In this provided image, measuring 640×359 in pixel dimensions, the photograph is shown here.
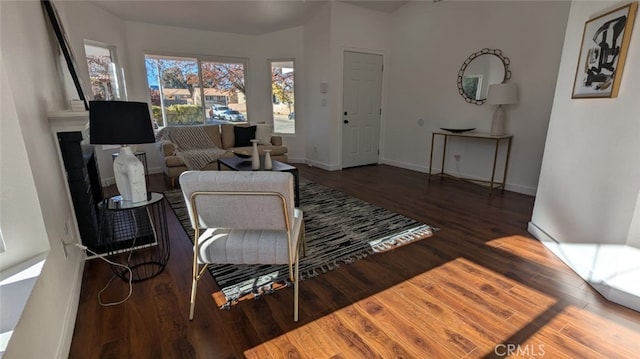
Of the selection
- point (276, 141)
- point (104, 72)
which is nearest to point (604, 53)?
point (276, 141)

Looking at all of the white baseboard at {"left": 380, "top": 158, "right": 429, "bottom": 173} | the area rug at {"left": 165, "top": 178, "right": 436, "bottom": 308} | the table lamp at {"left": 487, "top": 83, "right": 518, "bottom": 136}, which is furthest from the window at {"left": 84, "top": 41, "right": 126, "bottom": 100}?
the table lamp at {"left": 487, "top": 83, "right": 518, "bottom": 136}

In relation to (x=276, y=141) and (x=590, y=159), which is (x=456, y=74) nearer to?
(x=590, y=159)

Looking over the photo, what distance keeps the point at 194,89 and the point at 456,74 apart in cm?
466

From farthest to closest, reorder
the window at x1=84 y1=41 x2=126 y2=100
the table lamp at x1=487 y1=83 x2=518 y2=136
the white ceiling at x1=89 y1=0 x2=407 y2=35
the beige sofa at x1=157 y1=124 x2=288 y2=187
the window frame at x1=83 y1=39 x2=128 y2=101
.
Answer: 1. the beige sofa at x1=157 y1=124 x2=288 y2=187
2. the window frame at x1=83 y1=39 x2=128 y2=101
3. the window at x1=84 y1=41 x2=126 y2=100
4. the white ceiling at x1=89 y1=0 x2=407 y2=35
5. the table lamp at x1=487 y1=83 x2=518 y2=136

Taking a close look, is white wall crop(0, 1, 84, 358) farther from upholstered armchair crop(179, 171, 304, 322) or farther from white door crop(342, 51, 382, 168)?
white door crop(342, 51, 382, 168)

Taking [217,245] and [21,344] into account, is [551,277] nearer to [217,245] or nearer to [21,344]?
[217,245]

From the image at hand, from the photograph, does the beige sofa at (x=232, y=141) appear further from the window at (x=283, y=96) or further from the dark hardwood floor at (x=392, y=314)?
the dark hardwood floor at (x=392, y=314)

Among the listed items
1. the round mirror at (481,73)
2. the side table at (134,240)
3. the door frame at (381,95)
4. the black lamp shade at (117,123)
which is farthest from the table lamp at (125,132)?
the round mirror at (481,73)

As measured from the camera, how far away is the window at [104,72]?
436cm

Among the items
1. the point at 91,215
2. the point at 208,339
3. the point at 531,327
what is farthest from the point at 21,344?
the point at 531,327

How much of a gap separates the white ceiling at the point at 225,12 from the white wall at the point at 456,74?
2.55 feet

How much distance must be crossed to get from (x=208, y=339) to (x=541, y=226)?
2.84 m

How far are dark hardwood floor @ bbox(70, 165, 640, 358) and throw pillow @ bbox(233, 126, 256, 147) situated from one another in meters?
3.20

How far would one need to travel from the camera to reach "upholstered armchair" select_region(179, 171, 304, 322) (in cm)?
149
